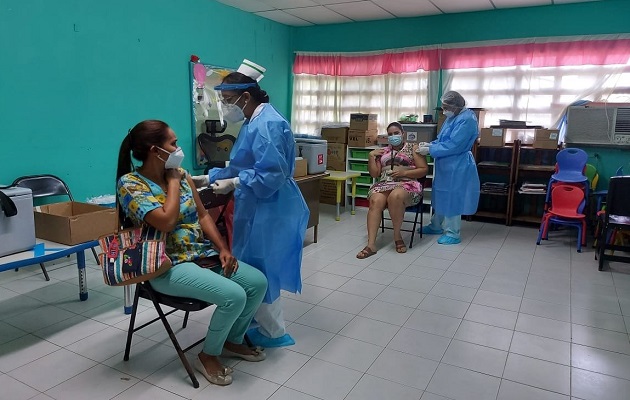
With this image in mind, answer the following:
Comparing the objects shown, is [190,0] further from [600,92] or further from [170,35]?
A: [600,92]

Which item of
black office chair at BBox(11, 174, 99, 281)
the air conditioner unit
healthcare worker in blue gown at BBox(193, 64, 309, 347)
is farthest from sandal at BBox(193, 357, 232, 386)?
the air conditioner unit

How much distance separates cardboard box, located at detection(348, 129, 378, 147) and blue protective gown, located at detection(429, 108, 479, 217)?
1427 mm

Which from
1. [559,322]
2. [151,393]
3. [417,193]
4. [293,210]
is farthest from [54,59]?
[559,322]

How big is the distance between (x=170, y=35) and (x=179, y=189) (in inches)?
120

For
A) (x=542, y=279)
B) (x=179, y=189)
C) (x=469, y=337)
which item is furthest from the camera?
(x=542, y=279)

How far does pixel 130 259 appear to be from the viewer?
6.27 ft

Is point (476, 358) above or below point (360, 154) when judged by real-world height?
below

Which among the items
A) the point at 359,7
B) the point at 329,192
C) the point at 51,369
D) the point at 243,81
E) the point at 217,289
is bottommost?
the point at 51,369

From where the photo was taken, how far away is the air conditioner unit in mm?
4590

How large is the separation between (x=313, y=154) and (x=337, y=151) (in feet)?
5.37

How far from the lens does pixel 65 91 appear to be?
144 inches

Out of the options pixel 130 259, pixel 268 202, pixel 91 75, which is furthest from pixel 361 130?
pixel 130 259

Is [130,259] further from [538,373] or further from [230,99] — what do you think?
[538,373]

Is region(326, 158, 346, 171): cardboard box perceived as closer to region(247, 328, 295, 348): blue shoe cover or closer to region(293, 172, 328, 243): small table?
region(293, 172, 328, 243): small table
